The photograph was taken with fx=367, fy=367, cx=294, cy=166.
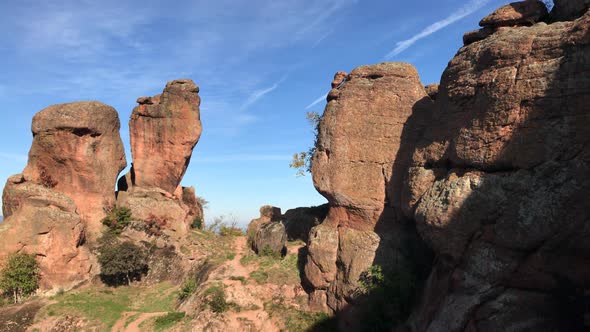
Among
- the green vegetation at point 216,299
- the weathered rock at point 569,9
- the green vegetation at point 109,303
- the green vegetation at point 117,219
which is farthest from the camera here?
the green vegetation at point 117,219

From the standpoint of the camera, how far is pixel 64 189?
2914 cm

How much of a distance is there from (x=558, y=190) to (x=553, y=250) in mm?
1826

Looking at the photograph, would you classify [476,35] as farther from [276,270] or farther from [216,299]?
[216,299]

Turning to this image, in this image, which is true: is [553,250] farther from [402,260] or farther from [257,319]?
[257,319]

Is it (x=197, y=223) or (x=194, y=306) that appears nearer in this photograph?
(x=194, y=306)

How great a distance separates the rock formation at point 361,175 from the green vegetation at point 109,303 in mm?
11145

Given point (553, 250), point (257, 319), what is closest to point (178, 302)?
point (257, 319)

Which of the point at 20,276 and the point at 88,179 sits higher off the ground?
the point at 88,179

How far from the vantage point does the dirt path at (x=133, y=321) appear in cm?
2177

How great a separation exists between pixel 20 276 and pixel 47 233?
10.1ft

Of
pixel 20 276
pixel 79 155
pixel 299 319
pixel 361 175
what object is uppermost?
pixel 79 155

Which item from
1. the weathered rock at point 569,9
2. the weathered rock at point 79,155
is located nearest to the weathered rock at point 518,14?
the weathered rock at point 569,9

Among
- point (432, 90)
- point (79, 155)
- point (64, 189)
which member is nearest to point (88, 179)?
point (64, 189)

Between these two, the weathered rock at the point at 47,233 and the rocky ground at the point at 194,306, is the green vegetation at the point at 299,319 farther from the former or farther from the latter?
the weathered rock at the point at 47,233
